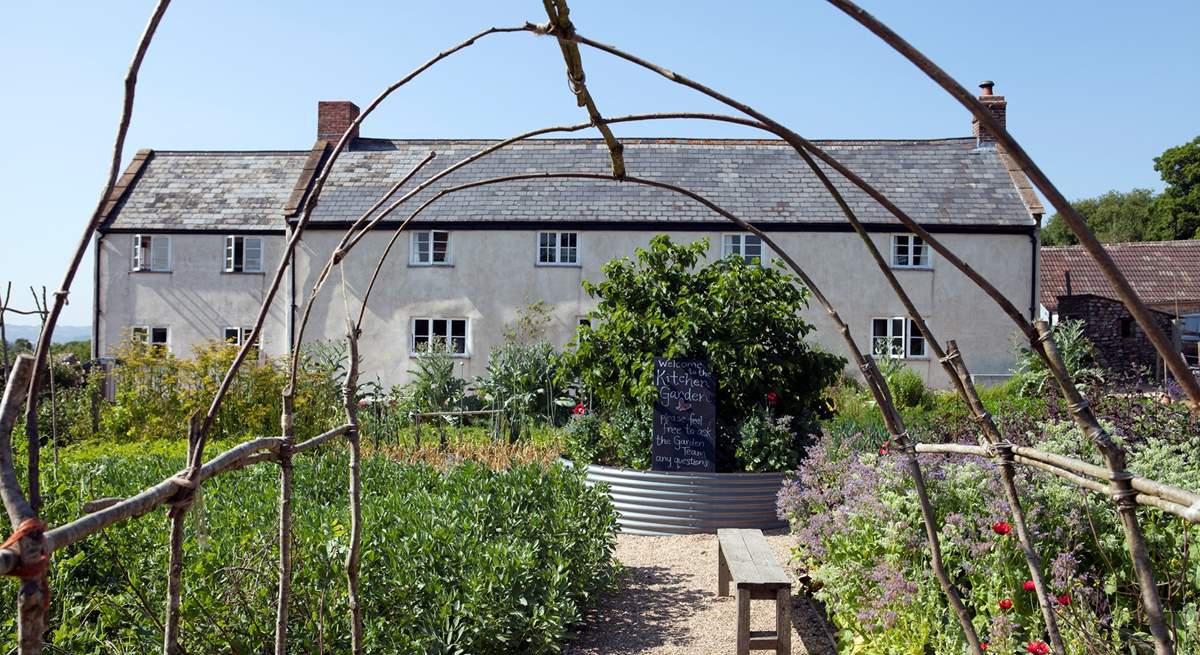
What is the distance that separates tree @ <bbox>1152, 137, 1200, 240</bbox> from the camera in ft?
130

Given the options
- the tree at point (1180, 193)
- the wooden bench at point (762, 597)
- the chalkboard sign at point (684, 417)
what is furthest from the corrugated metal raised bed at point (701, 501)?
the tree at point (1180, 193)

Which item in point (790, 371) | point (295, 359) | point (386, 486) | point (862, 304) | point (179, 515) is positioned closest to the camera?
point (179, 515)

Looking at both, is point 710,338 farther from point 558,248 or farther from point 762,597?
point 558,248

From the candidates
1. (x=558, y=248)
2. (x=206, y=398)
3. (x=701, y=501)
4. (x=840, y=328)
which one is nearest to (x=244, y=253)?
(x=558, y=248)

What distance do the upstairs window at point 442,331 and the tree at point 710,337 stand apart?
33.3 feet

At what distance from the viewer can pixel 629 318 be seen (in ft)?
27.6

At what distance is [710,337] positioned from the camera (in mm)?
8086

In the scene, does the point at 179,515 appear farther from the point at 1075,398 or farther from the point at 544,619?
the point at 544,619

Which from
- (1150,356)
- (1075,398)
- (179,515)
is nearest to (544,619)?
(179,515)

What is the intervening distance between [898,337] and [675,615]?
13.8m

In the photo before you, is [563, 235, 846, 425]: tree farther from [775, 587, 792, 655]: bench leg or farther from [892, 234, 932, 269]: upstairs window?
[892, 234, 932, 269]: upstairs window

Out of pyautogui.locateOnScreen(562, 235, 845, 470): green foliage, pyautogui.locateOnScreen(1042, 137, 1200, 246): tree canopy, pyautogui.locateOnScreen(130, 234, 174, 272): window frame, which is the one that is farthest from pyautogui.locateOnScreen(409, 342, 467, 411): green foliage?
pyautogui.locateOnScreen(1042, 137, 1200, 246): tree canopy

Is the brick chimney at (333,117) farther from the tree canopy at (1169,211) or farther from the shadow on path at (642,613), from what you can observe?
the tree canopy at (1169,211)

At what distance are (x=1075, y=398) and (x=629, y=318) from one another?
704 centimetres
